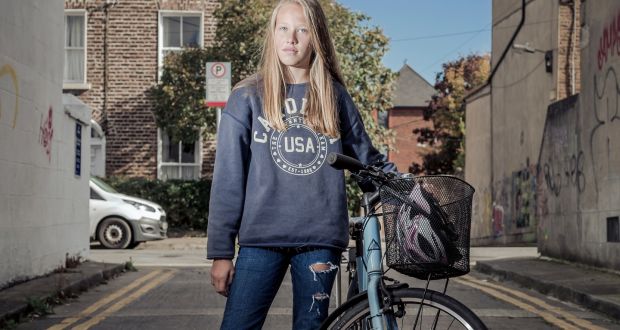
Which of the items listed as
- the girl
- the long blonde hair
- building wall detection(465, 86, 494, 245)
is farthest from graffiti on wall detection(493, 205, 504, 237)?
the girl

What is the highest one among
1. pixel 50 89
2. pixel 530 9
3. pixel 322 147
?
pixel 530 9

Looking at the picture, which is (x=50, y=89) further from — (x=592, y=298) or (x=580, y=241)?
(x=580, y=241)

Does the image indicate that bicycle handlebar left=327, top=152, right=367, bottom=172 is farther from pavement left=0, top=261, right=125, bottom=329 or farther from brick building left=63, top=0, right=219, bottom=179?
brick building left=63, top=0, right=219, bottom=179

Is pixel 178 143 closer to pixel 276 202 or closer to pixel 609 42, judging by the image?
pixel 609 42

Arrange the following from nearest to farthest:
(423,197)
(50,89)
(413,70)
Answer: (423,197)
(50,89)
(413,70)

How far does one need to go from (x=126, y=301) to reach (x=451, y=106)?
1808 inches

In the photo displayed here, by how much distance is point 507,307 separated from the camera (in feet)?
34.2

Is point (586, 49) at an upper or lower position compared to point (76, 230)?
upper

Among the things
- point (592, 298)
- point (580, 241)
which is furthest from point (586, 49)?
point (592, 298)

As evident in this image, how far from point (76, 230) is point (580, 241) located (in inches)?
283

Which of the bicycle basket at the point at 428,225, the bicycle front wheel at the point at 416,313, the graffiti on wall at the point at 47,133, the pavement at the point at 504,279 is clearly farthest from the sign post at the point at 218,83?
the bicycle basket at the point at 428,225

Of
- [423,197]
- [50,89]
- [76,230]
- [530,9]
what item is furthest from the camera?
[530,9]

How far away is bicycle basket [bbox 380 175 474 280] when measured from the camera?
11.8 feet

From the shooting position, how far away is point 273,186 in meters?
3.93
